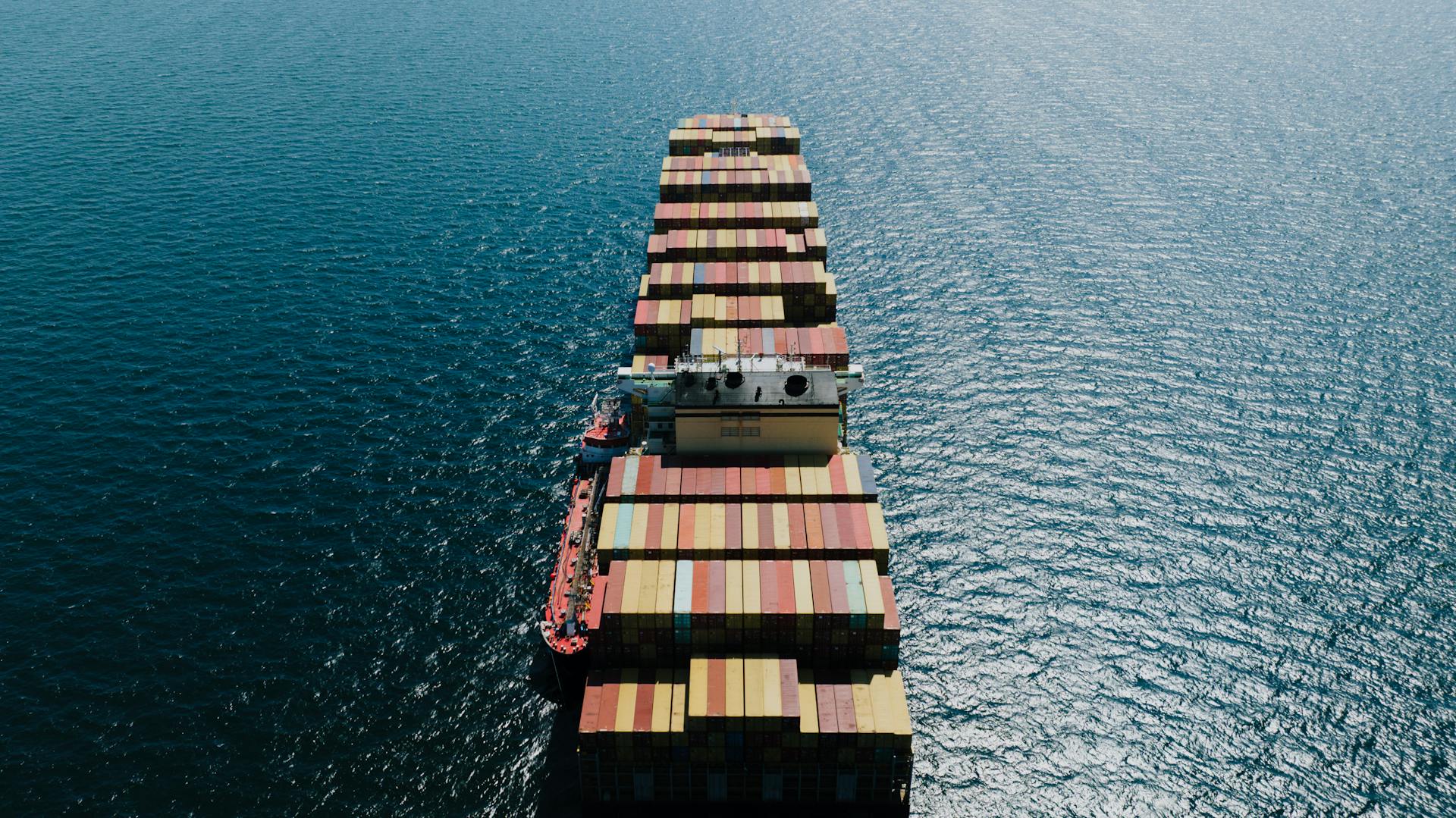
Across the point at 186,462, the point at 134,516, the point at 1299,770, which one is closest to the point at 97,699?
the point at 134,516

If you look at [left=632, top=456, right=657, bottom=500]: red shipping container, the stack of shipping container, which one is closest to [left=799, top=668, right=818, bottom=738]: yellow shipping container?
the stack of shipping container

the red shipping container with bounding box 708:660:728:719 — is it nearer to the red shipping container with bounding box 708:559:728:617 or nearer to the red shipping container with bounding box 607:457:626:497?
the red shipping container with bounding box 708:559:728:617

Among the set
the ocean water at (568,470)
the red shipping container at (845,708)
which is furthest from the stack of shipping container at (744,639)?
the ocean water at (568,470)

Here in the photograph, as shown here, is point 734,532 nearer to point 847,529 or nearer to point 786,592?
point 786,592

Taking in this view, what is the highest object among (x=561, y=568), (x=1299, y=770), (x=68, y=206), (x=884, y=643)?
(x=68, y=206)

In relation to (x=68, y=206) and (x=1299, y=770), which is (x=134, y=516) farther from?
(x=1299, y=770)
